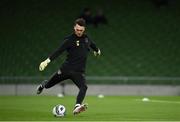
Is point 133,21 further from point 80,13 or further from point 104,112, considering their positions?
point 104,112

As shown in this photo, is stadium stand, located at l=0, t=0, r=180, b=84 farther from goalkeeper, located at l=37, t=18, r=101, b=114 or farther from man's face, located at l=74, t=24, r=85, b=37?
man's face, located at l=74, t=24, r=85, b=37

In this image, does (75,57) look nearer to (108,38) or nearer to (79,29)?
(79,29)

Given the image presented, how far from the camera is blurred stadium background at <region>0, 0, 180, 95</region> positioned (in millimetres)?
24969

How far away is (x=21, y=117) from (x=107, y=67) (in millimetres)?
13562

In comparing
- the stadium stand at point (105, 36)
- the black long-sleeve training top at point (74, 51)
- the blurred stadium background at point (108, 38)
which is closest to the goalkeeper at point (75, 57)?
the black long-sleeve training top at point (74, 51)

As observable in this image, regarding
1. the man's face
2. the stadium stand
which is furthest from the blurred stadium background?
the man's face

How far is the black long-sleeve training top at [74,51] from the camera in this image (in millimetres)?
12492

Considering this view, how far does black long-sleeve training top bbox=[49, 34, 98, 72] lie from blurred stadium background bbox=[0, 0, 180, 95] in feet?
36.4

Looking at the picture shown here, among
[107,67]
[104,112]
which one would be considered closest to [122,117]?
[104,112]

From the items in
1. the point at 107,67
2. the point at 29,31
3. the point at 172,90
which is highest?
the point at 29,31

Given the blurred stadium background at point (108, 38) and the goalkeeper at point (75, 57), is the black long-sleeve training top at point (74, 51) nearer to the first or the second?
the goalkeeper at point (75, 57)

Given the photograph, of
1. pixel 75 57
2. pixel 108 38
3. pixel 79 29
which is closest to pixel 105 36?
pixel 108 38

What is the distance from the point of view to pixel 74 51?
41.2 feet

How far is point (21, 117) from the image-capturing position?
476 inches
